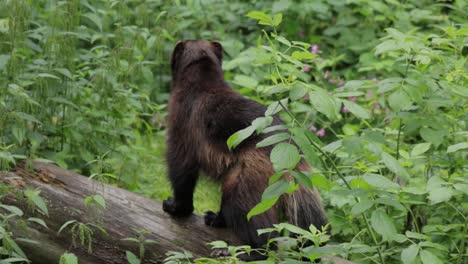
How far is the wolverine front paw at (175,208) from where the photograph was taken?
514cm

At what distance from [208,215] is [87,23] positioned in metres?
3.83

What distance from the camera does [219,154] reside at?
16.2 feet

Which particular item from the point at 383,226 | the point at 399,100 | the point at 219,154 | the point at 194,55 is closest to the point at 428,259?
the point at 383,226

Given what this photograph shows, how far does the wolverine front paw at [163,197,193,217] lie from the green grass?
38cm

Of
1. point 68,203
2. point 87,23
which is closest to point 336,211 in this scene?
point 68,203

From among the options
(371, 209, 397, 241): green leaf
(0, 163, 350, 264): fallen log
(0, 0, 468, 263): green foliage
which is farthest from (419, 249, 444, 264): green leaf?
(0, 163, 350, 264): fallen log

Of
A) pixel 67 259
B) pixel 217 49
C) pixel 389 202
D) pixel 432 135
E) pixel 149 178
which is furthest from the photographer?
pixel 149 178

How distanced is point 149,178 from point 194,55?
1.59 metres

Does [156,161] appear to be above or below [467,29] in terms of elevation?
below

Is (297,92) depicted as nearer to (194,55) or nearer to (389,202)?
(389,202)

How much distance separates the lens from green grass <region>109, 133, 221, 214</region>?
6176 mm

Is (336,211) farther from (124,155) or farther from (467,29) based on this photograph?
(467,29)

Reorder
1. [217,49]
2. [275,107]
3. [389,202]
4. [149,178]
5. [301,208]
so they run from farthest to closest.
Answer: [149,178] → [217,49] → [301,208] → [389,202] → [275,107]

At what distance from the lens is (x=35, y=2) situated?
6008mm
